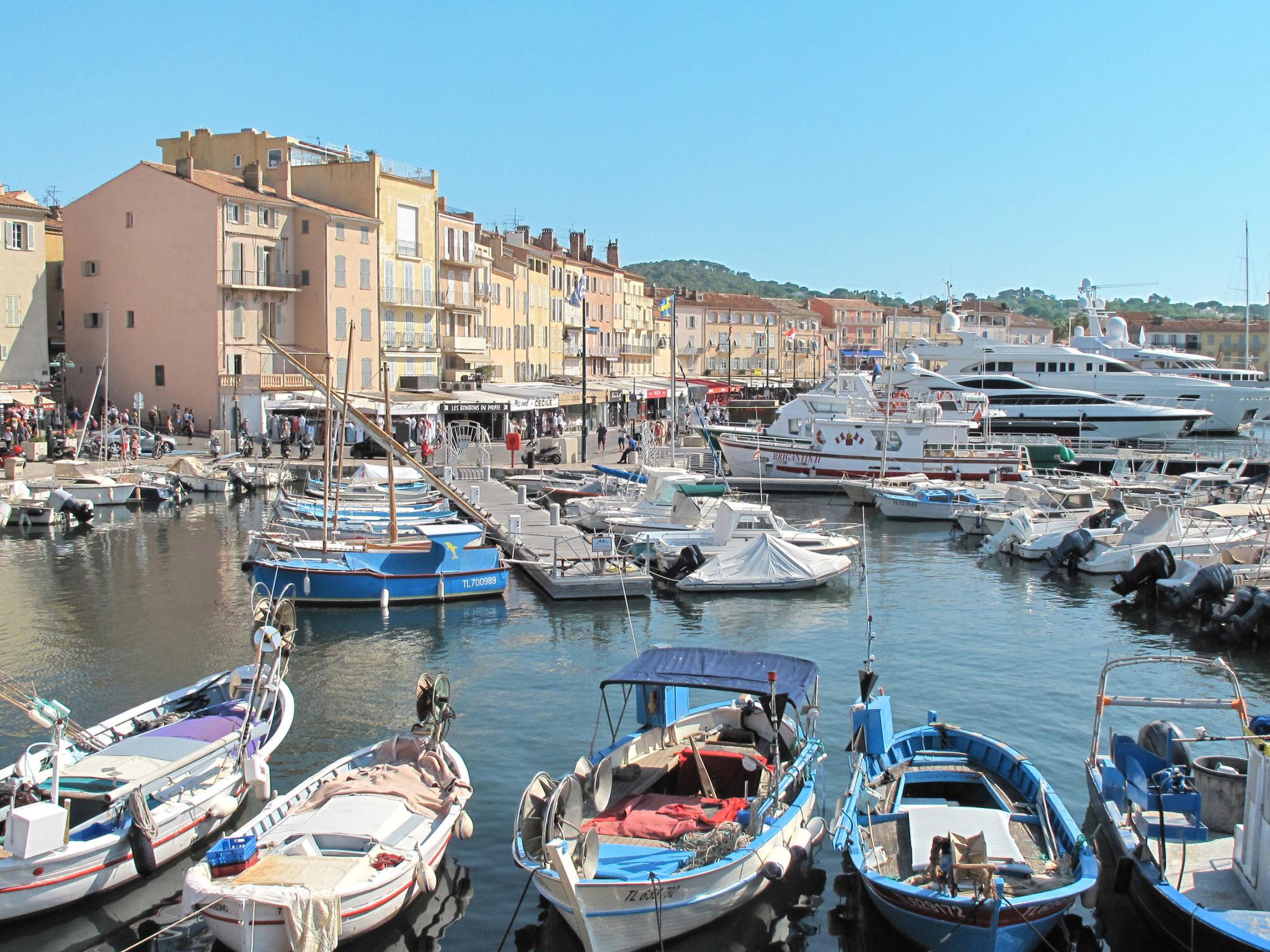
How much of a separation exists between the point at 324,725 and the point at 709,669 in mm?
7820

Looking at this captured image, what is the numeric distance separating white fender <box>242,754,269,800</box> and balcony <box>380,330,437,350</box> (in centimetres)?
5035

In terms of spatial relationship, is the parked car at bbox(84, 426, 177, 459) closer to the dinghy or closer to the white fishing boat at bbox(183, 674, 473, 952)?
the white fishing boat at bbox(183, 674, 473, 952)

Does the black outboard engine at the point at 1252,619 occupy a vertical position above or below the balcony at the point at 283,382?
below

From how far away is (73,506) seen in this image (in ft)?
135

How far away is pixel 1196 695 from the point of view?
2317 cm

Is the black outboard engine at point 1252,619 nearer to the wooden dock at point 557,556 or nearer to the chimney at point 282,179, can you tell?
the wooden dock at point 557,556

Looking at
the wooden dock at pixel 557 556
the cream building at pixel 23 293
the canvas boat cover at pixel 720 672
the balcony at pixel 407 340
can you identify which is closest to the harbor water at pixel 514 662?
the wooden dock at pixel 557 556

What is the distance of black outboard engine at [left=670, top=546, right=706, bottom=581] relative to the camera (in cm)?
3275

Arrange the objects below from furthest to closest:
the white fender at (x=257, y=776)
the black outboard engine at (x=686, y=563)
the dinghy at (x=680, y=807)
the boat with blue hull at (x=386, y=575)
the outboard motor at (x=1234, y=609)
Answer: the black outboard engine at (x=686, y=563) < the boat with blue hull at (x=386, y=575) < the outboard motor at (x=1234, y=609) < the white fender at (x=257, y=776) < the dinghy at (x=680, y=807)

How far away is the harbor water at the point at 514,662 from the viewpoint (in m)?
13.7

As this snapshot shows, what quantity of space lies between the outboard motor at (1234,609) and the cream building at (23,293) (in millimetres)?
53231

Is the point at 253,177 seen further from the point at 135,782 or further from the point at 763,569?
the point at 135,782

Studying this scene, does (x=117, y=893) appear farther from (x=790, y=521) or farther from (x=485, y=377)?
(x=485, y=377)

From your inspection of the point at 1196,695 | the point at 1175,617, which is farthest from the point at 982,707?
the point at 1175,617
